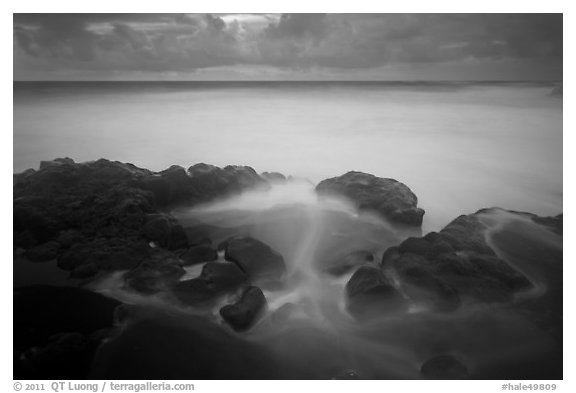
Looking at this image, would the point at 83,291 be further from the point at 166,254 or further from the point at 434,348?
the point at 434,348

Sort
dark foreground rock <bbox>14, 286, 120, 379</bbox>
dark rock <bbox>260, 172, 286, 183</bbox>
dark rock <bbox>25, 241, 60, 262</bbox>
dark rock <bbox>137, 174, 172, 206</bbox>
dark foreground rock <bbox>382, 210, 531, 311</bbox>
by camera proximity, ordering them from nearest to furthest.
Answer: dark foreground rock <bbox>14, 286, 120, 379</bbox>
dark foreground rock <bbox>382, 210, 531, 311</bbox>
dark rock <bbox>25, 241, 60, 262</bbox>
dark rock <bbox>137, 174, 172, 206</bbox>
dark rock <bbox>260, 172, 286, 183</bbox>

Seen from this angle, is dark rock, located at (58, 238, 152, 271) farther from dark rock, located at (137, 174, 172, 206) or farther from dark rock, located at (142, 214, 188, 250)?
dark rock, located at (137, 174, 172, 206)

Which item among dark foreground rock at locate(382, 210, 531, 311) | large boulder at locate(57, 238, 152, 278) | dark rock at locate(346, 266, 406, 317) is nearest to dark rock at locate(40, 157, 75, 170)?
large boulder at locate(57, 238, 152, 278)

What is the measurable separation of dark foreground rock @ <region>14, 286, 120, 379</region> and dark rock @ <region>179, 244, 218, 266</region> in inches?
27.4

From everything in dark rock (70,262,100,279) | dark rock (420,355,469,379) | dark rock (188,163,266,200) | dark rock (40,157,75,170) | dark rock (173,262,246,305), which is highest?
dark rock (40,157,75,170)

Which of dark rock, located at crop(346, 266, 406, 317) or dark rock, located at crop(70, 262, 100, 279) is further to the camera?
dark rock, located at crop(70, 262, 100, 279)

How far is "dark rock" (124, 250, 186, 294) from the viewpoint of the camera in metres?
3.81

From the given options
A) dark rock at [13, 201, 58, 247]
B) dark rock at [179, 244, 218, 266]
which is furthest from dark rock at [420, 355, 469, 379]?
dark rock at [13, 201, 58, 247]

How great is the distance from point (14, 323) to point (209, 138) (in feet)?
8.29

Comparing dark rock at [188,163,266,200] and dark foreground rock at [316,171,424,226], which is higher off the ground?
dark rock at [188,163,266,200]

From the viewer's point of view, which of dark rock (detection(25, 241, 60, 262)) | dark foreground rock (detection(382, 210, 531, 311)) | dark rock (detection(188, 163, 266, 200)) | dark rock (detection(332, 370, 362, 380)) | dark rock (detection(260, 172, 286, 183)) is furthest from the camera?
dark rock (detection(260, 172, 286, 183))

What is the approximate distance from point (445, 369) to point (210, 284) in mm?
2070

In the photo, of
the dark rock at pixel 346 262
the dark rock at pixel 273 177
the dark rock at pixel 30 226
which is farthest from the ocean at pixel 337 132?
the dark rock at pixel 346 262

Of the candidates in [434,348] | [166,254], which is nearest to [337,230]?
[434,348]
